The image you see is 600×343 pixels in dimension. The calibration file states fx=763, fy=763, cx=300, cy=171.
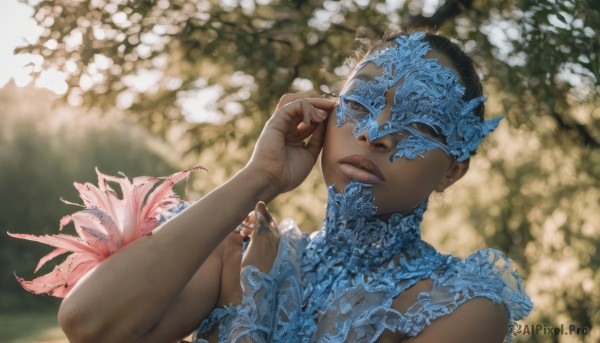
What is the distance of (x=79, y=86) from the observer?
4.12 meters

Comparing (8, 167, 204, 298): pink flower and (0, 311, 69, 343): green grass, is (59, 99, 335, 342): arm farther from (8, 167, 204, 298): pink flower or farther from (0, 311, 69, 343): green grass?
(0, 311, 69, 343): green grass

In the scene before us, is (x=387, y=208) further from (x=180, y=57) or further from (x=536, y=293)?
(x=536, y=293)

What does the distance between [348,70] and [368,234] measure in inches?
43.9

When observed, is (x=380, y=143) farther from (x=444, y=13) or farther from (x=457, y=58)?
(x=444, y=13)

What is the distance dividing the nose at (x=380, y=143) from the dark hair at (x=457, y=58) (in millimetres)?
360

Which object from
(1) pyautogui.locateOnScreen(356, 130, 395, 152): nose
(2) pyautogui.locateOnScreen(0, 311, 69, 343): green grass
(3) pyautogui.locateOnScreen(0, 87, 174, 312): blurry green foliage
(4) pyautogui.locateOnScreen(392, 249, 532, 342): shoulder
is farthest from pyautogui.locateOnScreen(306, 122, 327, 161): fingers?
(3) pyautogui.locateOnScreen(0, 87, 174, 312): blurry green foliage

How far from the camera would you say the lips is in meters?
2.12

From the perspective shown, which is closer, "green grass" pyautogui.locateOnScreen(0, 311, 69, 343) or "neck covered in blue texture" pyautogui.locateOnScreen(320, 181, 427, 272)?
"neck covered in blue texture" pyautogui.locateOnScreen(320, 181, 427, 272)

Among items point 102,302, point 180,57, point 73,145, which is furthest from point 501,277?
point 73,145

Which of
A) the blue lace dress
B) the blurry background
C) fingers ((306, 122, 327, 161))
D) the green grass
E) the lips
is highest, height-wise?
the lips

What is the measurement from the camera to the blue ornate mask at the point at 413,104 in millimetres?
2180

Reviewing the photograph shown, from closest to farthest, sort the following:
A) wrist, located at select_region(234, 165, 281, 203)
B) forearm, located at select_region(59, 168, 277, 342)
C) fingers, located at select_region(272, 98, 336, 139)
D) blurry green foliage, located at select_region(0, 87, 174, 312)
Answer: forearm, located at select_region(59, 168, 277, 342) → wrist, located at select_region(234, 165, 281, 203) → fingers, located at select_region(272, 98, 336, 139) → blurry green foliage, located at select_region(0, 87, 174, 312)

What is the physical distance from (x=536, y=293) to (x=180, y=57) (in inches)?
152

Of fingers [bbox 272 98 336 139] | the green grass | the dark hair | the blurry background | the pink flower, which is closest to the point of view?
the pink flower
